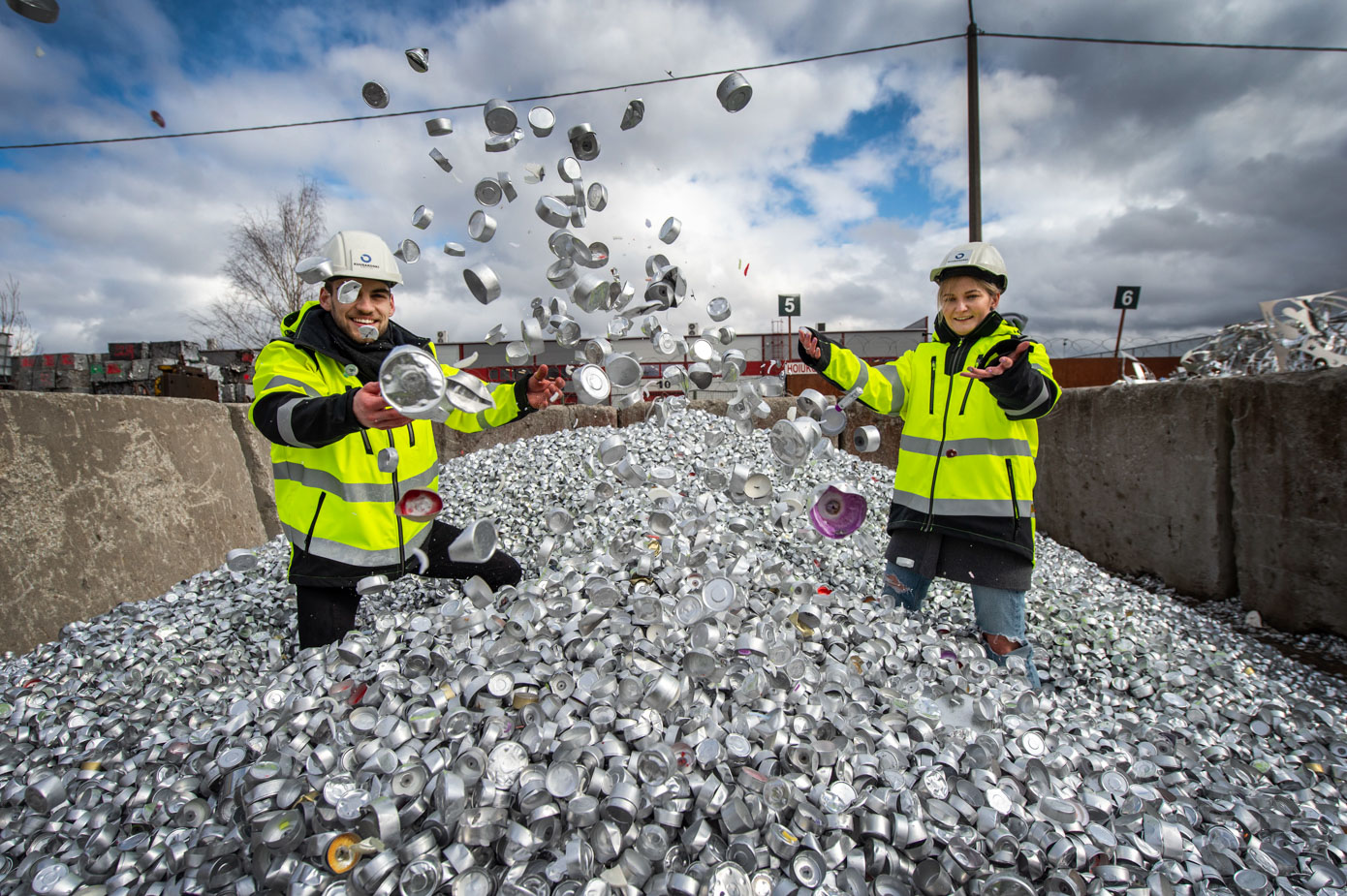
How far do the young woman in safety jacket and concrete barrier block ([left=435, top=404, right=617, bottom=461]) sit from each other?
4282 millimetres

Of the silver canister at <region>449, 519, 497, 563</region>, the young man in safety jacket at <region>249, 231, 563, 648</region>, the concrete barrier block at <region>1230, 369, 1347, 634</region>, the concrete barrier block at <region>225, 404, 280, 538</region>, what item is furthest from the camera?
the concrete barrier block at <region>225, 404, 280, 538</region>

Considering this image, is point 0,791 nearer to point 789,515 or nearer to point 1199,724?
point 789,515

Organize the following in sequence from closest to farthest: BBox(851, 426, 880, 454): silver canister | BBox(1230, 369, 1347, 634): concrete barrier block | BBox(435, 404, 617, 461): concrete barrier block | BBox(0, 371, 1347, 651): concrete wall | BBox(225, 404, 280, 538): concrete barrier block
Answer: BBox(851, 426, 880, 454): silver canister → BBox(0, 371, 1347, 651): concrete wall → BBox(1230, 369, 1347, 634): concrete barrier block → BBox(225, 404, 280, 538): concrete barrier block → BBox(435, 404, 617, 461): concrete barrier block

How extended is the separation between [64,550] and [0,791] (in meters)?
1.51

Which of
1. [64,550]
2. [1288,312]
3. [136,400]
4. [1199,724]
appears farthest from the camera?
[1288,312]

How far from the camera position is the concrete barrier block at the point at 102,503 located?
9.50 feet

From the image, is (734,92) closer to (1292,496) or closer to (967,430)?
(967,430)

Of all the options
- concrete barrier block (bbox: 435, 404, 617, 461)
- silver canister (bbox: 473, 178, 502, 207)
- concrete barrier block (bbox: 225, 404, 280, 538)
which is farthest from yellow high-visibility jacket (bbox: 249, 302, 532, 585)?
concrete barrier block (bbox: 435, 404, 617, 461)

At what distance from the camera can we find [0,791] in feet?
6.48

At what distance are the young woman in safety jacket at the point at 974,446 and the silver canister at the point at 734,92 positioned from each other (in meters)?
1.39

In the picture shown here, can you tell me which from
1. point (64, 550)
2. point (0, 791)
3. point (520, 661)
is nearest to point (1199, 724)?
point (520, 661)

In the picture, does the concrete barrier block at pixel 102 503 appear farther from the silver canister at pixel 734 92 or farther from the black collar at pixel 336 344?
the silver canister at pixel 734 92

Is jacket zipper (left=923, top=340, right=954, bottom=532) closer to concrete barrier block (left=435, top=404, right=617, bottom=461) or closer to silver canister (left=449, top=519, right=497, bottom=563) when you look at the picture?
silver canister (left=449, top=519, right=497, bottom=563)

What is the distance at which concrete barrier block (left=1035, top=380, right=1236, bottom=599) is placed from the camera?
3793mm
